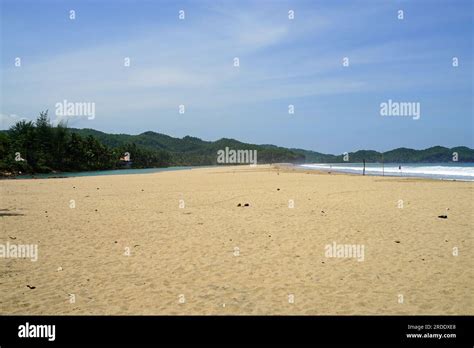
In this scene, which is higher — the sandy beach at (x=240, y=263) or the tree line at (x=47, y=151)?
the tree line at (x=47, y=151)

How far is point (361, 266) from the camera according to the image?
908 centimetres

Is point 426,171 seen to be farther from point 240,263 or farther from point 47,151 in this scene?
point 47,151

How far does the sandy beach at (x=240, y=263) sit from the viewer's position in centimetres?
686

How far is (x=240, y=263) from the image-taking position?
944 cm

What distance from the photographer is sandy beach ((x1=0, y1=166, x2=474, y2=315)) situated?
686cm

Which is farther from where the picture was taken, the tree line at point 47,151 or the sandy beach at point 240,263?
the tree line at point 47,151
